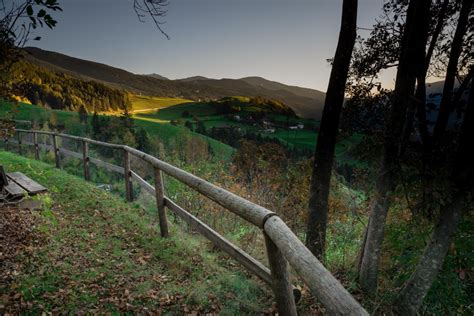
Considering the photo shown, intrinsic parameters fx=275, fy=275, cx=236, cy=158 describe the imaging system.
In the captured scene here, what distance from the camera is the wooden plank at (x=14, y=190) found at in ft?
15.7

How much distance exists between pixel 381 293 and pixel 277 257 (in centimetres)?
265

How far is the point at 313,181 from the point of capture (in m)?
5.16

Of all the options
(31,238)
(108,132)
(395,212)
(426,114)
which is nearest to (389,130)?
(426,114)

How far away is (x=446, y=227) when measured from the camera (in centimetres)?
332

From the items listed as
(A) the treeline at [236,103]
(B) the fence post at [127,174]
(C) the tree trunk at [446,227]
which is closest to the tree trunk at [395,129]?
(C) the tree trunk at [446,227]

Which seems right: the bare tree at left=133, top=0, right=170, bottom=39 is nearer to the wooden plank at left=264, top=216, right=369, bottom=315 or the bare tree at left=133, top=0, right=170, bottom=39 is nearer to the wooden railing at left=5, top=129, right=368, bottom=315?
the wooden railing at left=5, top=129, right=368, bottom=315

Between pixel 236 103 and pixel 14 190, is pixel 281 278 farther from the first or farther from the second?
pixel 236 103

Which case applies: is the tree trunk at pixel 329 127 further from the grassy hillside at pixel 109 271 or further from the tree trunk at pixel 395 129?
the grassy hillside at pixel 109 271

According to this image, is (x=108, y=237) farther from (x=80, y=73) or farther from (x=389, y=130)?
(x=80, y=73)

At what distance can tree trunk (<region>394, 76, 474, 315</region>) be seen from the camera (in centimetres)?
316

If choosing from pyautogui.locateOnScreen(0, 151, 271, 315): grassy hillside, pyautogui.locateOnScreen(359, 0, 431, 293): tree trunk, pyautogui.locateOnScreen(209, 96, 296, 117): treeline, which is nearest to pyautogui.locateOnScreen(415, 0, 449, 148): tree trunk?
pyautogui.locateOnScreen(359, 0, 431, 293): tree trunk

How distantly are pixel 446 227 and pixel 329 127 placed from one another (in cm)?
227

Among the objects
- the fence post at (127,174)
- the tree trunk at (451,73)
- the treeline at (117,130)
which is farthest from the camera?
the treeline at (117,130)

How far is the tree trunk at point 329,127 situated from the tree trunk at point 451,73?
1424 mm
